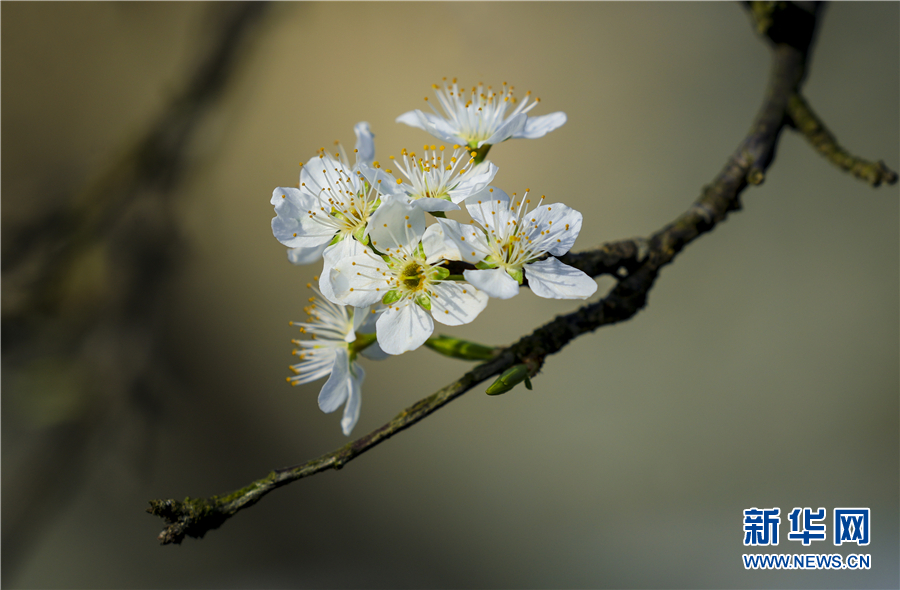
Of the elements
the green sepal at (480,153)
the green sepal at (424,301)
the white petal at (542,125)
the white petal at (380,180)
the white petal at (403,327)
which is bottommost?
the white petal at (403,327)

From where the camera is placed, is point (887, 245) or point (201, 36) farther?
point (201, 36)

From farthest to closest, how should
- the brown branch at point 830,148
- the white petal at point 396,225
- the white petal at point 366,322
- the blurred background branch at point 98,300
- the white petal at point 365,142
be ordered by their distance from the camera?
1. the blurred background branch at point 98,300
2. the brown branch at point 830,148
3. the white petal at point 365,142
4. the white petal at point 366,322
5. the white petal at point 396,225

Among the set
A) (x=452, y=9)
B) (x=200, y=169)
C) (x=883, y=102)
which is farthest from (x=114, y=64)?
(x=883, y=102)

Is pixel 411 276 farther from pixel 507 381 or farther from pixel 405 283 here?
pixel 507 381

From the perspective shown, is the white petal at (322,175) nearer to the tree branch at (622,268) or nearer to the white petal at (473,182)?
the white petal at (473,182)

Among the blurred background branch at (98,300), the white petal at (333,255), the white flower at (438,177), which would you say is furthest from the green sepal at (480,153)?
the blurred background branch at (98,300)

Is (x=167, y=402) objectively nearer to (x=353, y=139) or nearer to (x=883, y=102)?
(x=353, y=139)
